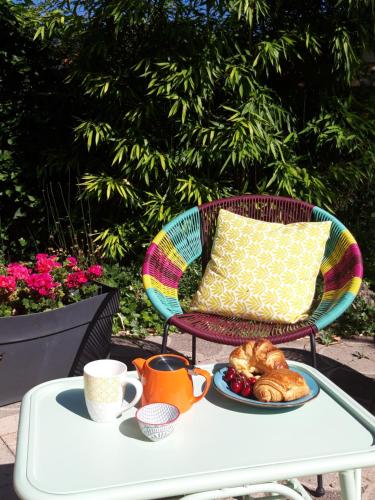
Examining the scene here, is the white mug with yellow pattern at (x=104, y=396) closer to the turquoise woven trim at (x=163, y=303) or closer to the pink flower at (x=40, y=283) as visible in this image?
the turquoise woven trim at (x=163, y=303)

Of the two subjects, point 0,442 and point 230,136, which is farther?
point 230,136

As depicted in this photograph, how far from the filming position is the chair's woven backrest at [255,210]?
232 cm

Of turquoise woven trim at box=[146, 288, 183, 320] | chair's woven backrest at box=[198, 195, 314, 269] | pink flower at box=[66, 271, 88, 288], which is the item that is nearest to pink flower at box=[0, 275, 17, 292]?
pink flower at box=[66, 271, 88, 288]

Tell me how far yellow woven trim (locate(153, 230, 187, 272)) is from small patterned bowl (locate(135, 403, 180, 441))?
117 centimetres

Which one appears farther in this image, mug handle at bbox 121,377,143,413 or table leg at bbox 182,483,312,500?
mug handle at bbox 121,377,143,413

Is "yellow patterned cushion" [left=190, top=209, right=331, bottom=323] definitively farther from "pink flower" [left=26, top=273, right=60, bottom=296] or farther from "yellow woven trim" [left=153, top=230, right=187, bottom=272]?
"pink flower" [left=26, top=273, right=60, bottom=296]

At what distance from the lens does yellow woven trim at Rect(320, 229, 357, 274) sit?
6.96 feet

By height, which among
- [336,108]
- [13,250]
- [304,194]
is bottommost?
[13,250]

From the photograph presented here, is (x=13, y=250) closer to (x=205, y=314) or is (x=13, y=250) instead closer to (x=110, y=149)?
(x=110, y=149)

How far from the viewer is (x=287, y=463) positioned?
974mm

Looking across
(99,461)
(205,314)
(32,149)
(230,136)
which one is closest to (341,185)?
(230,136)

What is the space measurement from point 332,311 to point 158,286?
69 centimetres

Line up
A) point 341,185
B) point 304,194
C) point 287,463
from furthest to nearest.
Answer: point 341,185, point 304,194, point 287,463

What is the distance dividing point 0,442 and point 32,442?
946 mm
